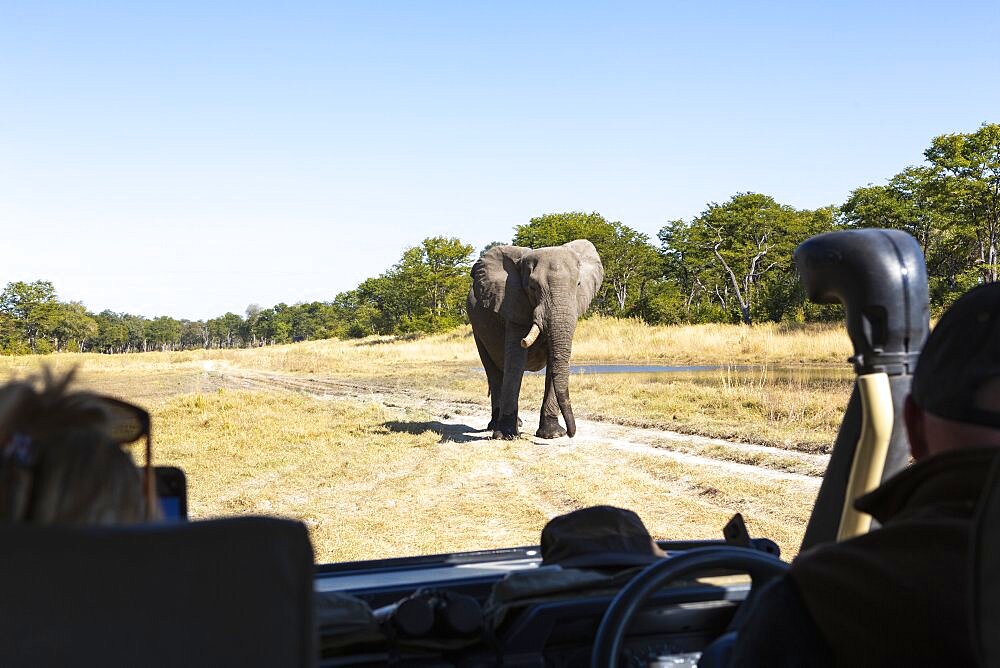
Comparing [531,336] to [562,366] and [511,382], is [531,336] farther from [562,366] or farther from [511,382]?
[562,366]

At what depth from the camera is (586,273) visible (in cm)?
1521

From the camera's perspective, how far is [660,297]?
56844 mm

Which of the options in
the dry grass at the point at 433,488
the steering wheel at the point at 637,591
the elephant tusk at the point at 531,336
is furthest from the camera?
the elephant tusk at the point at 531,336

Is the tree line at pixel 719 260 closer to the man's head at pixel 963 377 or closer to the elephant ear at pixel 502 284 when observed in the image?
the elephant ear at pixel 502 284

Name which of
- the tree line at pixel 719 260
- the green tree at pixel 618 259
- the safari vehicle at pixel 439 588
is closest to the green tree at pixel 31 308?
the tree line at pixel 719 260

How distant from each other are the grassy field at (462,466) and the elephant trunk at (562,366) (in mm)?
716

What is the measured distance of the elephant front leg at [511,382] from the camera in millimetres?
12555

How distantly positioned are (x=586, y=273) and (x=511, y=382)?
3092 mm

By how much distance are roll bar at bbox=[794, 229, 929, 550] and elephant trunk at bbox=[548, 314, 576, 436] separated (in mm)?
9499

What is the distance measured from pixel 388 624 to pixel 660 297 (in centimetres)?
5571

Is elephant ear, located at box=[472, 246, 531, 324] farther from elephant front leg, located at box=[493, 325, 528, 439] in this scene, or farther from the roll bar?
the roll bar

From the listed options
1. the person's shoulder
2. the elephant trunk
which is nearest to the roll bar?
the person's shoulder

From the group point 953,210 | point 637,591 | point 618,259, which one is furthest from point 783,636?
point 618,259

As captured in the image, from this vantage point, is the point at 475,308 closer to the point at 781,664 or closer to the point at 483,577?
the point at 483,577
